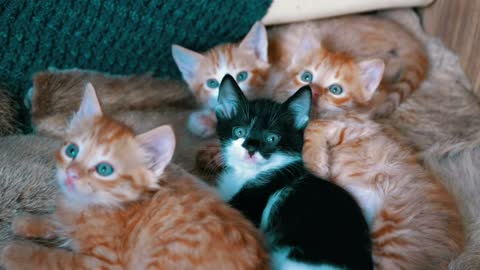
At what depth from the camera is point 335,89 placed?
1869mm

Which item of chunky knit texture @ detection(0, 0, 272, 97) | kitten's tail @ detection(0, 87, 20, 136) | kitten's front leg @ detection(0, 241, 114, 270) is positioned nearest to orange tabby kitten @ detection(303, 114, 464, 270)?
chunky knit texture @ detection(0, 0, 272, 97)

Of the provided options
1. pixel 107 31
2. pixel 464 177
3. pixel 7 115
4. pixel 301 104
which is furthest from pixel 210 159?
pixel 464 177

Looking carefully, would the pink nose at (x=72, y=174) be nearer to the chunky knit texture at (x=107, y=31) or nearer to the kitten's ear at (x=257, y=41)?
the chunky knit texture at (x=107, y=31)

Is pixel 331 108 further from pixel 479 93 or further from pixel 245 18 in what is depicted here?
pixel 479 93

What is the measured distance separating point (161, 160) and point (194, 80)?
76 centimetres

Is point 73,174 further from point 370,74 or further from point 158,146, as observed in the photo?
Result: point 370,74

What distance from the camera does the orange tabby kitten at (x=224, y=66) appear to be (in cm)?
198

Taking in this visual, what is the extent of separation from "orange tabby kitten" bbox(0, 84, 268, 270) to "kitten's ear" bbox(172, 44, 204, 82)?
618mm

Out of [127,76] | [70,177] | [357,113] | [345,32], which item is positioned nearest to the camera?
[70,177]

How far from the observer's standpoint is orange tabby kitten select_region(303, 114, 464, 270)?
4.71 feet

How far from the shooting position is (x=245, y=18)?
2033mm

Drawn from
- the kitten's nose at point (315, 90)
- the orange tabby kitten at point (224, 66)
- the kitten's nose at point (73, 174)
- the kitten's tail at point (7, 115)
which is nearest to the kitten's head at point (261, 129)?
the kitten's nose at point (315, 90)

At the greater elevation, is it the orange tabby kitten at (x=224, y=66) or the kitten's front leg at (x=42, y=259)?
the orange tabby kitten at (x=224, y=66)

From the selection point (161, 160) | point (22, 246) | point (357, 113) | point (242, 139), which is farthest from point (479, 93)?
point (22, 246)
